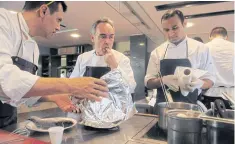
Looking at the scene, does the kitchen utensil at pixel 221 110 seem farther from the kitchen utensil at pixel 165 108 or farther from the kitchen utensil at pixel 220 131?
the kitchen utensil at pixel 165 108

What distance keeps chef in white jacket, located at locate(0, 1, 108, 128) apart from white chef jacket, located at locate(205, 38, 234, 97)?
1.08 meters

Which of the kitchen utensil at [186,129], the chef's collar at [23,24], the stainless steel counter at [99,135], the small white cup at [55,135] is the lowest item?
the stainless steel counter at [99,135]

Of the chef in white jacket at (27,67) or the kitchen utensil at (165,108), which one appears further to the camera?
the kitchen utensil at (165,108)

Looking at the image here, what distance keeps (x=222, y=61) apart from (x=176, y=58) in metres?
0.44

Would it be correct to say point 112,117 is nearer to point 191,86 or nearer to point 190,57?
point 191,86

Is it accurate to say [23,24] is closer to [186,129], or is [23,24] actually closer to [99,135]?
[99,135]

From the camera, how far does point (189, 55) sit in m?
1.21

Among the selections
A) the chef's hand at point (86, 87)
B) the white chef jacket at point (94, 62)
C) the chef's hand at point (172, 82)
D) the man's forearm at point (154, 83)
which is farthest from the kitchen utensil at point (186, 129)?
the white chef jacket at point (94, 62)

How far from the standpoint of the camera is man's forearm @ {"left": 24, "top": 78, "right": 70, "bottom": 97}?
56 cm

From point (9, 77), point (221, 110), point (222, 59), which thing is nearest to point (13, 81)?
point (9, 77)

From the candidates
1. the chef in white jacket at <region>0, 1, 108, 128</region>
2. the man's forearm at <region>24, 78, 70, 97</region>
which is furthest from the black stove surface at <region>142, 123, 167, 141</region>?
the man's forearm at <region>24, 78, 70, 97</region>

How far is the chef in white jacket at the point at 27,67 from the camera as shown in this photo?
542 mm

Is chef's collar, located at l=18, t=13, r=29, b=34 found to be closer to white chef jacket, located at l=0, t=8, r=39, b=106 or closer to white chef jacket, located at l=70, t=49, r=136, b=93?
white chef jacket, located at l=0, t=8, r=39, b=106

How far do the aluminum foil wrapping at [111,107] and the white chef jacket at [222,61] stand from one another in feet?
2.78
